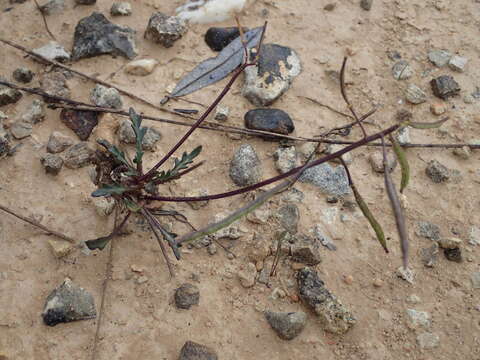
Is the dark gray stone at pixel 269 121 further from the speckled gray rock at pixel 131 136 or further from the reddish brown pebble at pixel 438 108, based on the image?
the reddish brown pebble at pixel 438 108

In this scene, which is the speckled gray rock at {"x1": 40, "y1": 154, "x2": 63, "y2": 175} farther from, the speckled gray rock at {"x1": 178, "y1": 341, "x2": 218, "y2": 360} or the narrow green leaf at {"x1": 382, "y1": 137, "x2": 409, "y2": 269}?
the narrow green leaf at {"x1": 382, "y1": 137, "x2": 409, "y2": 269}

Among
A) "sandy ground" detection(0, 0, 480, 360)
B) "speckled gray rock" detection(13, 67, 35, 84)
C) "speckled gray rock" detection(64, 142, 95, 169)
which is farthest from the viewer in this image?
"speckled gray rock" detection(13, 67, 35, 84)

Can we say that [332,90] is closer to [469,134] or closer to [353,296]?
[469,134]

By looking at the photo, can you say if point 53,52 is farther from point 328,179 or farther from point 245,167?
point 328,179

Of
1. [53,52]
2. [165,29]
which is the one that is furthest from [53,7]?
[165,29]

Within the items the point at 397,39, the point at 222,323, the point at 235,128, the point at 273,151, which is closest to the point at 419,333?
the point at 222,323

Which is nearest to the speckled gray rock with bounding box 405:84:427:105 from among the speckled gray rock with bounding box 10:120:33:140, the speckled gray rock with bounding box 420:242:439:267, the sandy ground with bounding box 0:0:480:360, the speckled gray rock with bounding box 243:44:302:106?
the sandy ground with bounding box 0:0:480:360
